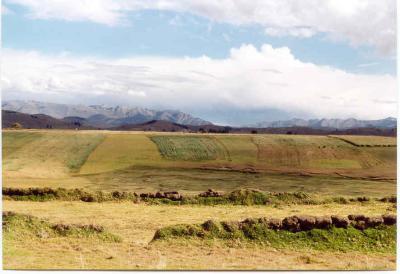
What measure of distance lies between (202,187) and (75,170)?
27353 mm

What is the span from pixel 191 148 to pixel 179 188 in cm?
4504

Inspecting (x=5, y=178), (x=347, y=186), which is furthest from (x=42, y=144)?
(x=347, y=186)

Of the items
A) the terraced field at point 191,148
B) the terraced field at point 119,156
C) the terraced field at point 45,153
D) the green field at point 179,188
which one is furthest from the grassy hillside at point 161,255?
the terraced field at point 191,148

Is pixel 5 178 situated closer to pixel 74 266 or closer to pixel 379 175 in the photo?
pixel 74 266

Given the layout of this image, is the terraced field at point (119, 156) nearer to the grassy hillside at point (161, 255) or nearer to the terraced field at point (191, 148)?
the terraced field at point (191, 148)

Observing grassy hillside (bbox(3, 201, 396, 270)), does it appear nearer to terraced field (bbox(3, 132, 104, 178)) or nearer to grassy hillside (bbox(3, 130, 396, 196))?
grassy hillside (bbox(3, 130, 396, 196))

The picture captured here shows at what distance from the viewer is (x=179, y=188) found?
65.8 meters

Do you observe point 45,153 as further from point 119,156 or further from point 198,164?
point 198,164

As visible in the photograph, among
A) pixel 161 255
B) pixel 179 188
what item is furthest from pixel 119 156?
pixel 161 255

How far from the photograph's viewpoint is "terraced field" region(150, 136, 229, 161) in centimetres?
10019

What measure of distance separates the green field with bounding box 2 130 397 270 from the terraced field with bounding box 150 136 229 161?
9.6 inches

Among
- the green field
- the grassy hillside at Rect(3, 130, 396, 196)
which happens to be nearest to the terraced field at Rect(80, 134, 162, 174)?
the grassy hillside at Rect(3, 130, 396, 196)

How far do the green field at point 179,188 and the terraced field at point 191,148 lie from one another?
24 cm

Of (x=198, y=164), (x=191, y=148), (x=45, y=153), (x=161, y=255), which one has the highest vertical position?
(x=191, y=148)
